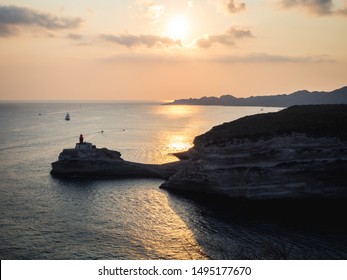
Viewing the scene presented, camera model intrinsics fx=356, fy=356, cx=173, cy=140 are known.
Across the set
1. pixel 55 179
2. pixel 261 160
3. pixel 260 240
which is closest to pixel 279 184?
pixel 261 160

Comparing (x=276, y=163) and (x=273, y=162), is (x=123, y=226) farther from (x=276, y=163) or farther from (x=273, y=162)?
(x=276, y=163)

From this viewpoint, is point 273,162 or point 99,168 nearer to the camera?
point 273,162

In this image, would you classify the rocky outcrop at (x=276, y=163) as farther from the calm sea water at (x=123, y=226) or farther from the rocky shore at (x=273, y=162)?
the calm sea water at (x=123, y=226)

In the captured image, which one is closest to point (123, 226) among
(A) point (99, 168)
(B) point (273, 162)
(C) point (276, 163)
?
(B) point (273, 162)

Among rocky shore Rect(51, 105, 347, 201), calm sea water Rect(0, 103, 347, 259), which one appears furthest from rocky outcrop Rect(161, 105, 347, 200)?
calm sea water Rect(0, 103, 347, 259)

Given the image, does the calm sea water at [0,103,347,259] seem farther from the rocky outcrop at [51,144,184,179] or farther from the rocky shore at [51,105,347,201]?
the rocky shore at [51,105,347,201]

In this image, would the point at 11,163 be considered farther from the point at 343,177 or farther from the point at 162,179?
the point at 343,177
